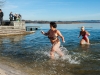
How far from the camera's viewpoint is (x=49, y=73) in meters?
8.44

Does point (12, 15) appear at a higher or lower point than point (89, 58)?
higher

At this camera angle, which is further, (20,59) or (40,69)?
(20,59)

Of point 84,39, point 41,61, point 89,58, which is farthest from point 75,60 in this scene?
point 84,39

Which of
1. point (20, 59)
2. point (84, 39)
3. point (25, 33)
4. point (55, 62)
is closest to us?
point (55, 62)

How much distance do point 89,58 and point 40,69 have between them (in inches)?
133

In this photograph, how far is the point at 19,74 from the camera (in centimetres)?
753

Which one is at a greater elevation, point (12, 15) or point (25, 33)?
point (12, 15)

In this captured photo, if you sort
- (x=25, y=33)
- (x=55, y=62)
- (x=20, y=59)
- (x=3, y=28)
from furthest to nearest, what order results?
1. (x=25, y=33)
2. (x=3, y=28)
3. (x=20, y=59)
4. (x=55, y=62)

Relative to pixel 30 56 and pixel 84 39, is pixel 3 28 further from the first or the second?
pixel 30 56

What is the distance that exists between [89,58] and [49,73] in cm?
364

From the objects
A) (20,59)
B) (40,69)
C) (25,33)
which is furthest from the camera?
(25,33)

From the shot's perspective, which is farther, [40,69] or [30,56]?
[30,56]

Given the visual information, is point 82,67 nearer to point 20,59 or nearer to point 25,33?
point 20,59

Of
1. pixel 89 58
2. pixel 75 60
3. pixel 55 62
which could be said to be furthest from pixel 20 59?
pixel 89 58
